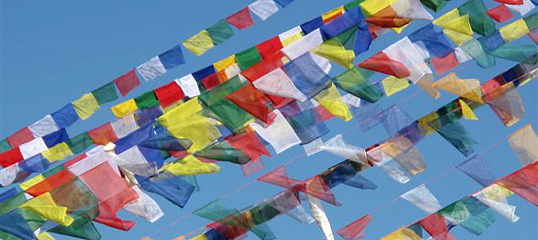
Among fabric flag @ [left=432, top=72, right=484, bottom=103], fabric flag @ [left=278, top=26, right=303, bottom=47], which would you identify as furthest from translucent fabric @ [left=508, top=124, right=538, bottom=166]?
fabric flag @ [left=278, top=26, right=303, bottom=47]

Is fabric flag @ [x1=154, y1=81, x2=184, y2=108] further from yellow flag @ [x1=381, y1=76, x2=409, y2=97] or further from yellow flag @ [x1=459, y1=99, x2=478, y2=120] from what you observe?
yellow flag @ [x1=459, y1=99, x2=478, y2=120]

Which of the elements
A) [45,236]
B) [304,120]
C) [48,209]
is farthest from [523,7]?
[48,209]

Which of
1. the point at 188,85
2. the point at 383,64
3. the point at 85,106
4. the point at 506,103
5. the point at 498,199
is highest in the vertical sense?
the point at 85,106

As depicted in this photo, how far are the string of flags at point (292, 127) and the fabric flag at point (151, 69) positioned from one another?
4.44 ft

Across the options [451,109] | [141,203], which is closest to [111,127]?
[141,203]

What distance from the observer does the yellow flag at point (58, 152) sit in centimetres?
1448

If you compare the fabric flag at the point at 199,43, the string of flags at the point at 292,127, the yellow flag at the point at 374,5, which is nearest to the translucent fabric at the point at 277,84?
the string of flags at the point at 292,127

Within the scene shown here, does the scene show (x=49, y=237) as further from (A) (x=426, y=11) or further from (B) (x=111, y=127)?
(A) (x=426, y=11)

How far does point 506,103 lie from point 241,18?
11.2ft

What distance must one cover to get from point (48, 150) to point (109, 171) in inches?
109

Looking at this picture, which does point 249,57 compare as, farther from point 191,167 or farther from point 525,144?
point 525,144

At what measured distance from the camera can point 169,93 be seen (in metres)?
15.0

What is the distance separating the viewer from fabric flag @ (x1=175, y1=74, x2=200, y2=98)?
14930 mm

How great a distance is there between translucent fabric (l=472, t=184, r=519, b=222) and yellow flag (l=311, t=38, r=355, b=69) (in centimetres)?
200
